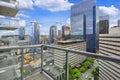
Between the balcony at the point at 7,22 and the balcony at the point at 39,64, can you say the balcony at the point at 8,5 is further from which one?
the balcony at the point at 39,64

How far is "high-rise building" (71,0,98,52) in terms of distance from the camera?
102 feet

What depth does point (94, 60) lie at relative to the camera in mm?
1669

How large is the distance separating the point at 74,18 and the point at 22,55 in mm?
35999

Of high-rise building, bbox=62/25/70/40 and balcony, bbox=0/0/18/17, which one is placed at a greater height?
balcony, bbox=0/0/18/17

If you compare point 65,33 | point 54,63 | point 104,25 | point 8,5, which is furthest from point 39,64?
point 104,25

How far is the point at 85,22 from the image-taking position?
33.9m

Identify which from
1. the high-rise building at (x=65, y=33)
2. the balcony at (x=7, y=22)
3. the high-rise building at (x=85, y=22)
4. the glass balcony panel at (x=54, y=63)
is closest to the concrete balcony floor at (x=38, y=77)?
the glass balcony panel at (x=54, y=63)

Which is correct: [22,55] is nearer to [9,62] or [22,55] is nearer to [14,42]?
[9,62]

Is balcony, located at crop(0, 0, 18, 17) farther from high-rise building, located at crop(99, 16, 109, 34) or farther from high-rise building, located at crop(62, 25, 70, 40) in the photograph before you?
high-rise building, located at crop(99, 16, 109, 34)

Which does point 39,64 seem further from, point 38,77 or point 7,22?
point 7,22

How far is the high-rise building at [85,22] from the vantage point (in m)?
31.1

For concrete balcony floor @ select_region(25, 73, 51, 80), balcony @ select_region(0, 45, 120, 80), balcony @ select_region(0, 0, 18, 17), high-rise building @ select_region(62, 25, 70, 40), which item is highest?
balcony @ select_region(0, 0, 18, 17)

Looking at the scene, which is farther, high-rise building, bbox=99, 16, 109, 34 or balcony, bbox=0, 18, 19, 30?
high-rise building, bbox=99, 16, 109, 34

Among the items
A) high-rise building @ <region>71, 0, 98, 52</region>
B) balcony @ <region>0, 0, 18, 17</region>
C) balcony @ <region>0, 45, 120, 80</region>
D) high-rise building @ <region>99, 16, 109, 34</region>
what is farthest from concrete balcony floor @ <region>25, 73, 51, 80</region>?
high-rise building @ <region>99, 16, 109, 34</region>
